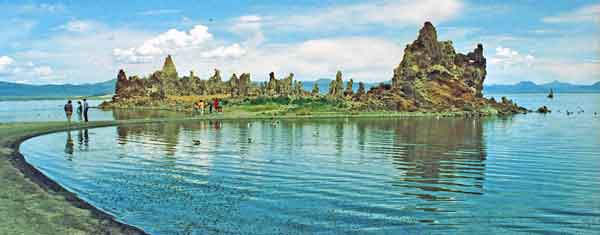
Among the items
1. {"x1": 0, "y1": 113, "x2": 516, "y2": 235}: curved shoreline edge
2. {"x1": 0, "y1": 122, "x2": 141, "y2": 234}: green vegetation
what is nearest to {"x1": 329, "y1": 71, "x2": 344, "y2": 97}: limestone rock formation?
{"x1": 0, "y1": 113, "x2": 516, "y2": 235}: curved shoreline edge

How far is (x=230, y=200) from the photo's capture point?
840 inches

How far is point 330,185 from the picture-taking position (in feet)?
81.7

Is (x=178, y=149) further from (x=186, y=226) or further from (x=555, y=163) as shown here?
(x=555, y=163)

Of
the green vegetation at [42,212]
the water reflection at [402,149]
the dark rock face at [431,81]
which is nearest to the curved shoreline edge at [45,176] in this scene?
the green vegetation at [42,212]

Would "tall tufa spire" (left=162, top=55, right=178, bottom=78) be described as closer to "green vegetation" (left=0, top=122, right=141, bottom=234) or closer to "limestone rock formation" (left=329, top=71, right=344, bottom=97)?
"limestone rock formation" (left=329, top=71, right=344, bottom=97)

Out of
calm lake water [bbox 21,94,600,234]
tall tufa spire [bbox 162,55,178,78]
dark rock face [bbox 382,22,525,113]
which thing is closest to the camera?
calm lake water [bbox 21,94,600,234]

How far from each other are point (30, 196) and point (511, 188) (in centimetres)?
2153

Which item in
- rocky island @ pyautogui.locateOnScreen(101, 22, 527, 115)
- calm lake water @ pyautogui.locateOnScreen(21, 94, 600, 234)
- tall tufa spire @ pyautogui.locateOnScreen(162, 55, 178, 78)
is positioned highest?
tall tufa spire @ pyautogui.locateOnScreen(162, 55, 178, 78)

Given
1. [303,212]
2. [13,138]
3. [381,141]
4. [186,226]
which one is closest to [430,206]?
[303,212]

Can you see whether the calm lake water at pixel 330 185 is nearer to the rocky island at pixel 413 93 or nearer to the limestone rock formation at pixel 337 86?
the rocky island at pixel 413 93

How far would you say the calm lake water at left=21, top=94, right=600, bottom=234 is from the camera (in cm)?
1794

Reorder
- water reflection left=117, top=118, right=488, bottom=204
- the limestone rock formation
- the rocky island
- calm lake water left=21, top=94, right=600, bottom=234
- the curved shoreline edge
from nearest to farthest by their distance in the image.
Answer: the curved shoreline edge, calm lake water left=21, top=94, right=600, bottom=234, water reflection left=117, top=118, right=488, bottom=204, the rocky island, the limestone rock formation

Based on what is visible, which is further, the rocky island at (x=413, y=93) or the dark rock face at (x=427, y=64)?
→ the dark rock face at (x=427, y=64)

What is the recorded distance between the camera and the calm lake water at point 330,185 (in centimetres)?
1794
